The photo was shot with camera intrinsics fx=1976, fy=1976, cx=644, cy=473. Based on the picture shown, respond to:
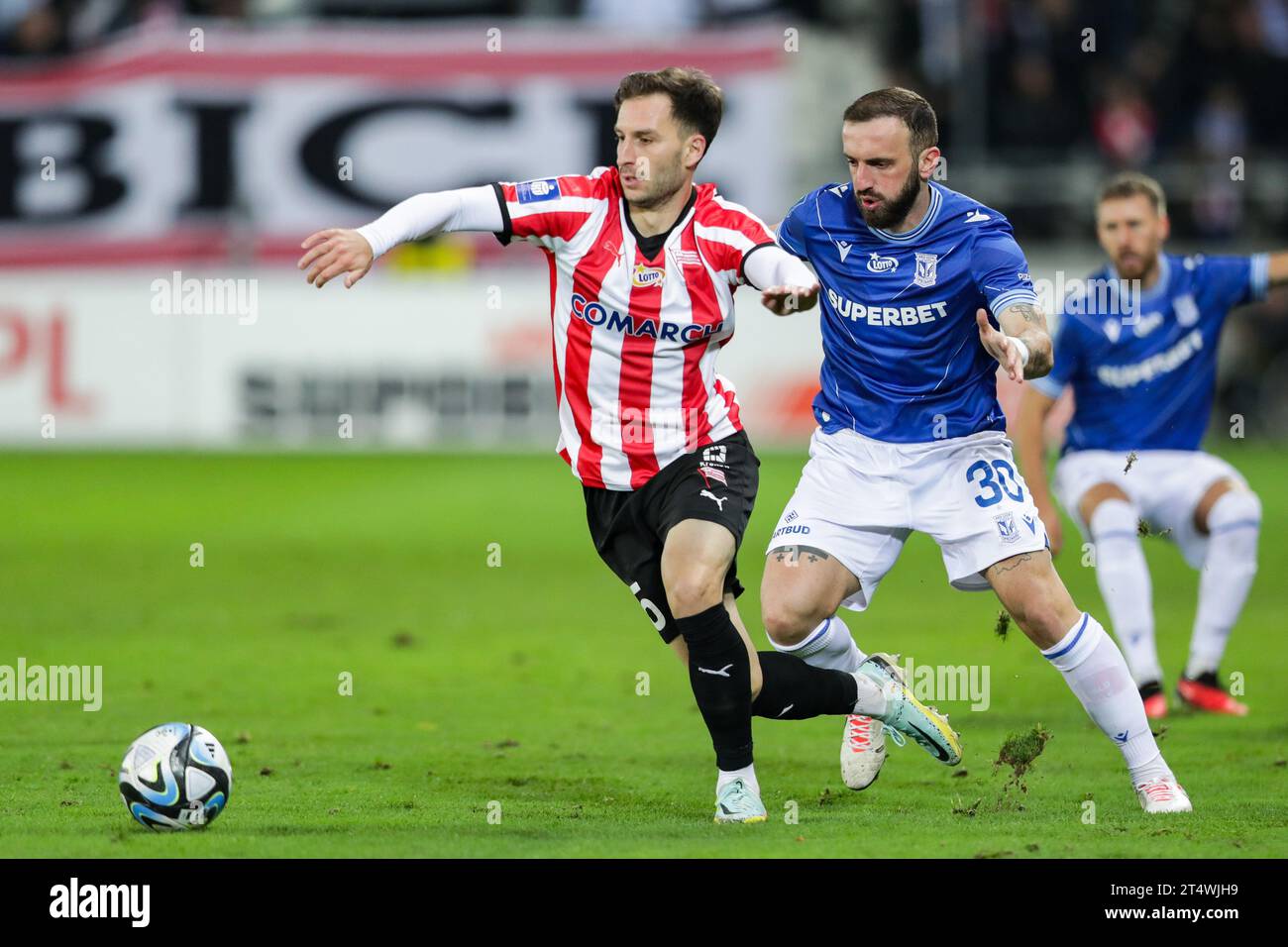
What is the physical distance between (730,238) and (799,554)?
1.14m

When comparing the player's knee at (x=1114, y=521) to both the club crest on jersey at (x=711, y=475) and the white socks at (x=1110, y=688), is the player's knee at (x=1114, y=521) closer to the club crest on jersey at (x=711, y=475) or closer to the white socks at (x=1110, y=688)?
the white socks at (x=1110, y=688)

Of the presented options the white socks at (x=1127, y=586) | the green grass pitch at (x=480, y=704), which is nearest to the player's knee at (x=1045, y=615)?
the green grass pitch at (x=480, y=704)

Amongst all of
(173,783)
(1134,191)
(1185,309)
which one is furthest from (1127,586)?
(173,783)

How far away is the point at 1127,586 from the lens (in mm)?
8805

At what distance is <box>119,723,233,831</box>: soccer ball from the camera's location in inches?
241

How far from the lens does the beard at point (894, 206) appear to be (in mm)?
6727

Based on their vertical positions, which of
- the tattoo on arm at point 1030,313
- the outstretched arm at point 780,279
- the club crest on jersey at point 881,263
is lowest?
the tattoo on arm at point 1030,313

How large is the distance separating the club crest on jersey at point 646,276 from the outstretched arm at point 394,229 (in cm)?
48

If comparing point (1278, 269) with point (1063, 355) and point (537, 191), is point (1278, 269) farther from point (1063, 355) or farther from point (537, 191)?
point (537, 191)

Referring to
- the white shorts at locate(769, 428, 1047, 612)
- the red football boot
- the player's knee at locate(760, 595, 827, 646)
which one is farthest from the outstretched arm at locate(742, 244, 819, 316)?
the red football boot

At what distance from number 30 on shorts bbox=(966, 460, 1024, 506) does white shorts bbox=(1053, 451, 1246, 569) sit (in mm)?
2365

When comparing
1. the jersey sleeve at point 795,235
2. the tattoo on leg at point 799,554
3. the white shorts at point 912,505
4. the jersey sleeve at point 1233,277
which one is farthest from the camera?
the jersey sleeve at point 1233,277
